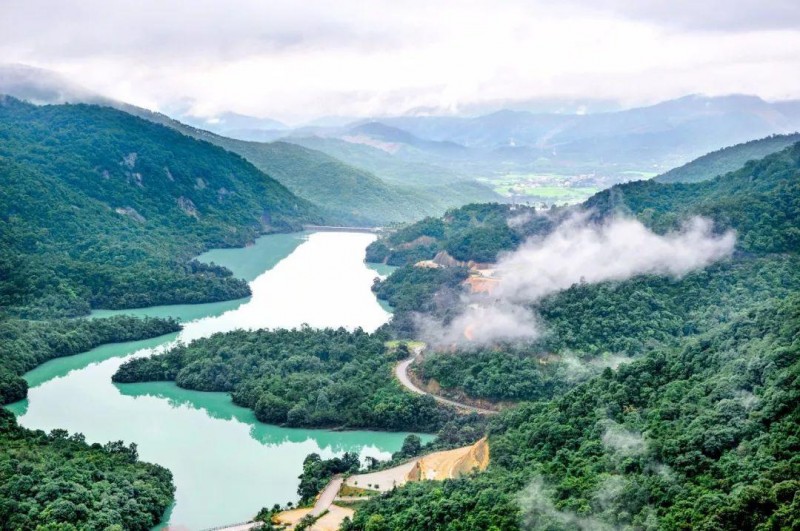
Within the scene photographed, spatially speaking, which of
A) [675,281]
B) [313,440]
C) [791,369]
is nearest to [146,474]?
[313,440]

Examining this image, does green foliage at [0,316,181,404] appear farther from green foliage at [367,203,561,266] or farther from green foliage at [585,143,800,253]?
green foliage at [585,143,800,253]

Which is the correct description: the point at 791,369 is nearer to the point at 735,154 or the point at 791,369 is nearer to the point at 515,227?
the point at 515,227

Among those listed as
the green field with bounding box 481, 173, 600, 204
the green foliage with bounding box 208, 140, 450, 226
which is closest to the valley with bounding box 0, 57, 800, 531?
the green foliage with bounding box 208, 140, 450, 226

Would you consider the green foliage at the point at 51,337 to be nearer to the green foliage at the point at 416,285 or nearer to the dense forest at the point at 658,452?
the green foliage at the point at 416,285

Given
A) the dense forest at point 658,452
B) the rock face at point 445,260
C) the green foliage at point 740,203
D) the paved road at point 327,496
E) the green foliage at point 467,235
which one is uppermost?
the green foliage at point 740,203

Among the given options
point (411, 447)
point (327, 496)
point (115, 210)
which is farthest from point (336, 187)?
point (327, 496)

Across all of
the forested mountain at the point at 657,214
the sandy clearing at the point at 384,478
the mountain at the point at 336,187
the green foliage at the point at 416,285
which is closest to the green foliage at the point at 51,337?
the green foliage at the point at 416,285
